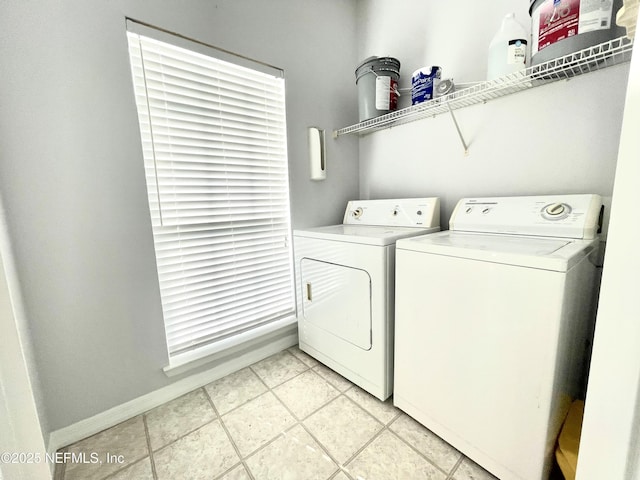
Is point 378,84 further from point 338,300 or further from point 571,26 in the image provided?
point 338,300

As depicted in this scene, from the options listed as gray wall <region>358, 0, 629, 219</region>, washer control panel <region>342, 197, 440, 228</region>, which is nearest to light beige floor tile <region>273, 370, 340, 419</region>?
washer control panel <region>342, 197, 440, 228</region>

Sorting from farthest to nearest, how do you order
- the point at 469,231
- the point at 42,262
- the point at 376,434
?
the point at 469,231 → the point at 376,434 → the point at 42,262

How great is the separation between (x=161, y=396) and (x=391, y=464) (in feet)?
4.25

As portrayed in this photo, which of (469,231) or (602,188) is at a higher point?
(602,188)

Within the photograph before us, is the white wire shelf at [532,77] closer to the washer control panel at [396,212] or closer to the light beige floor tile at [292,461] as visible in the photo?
the washer control panel at [396,212]

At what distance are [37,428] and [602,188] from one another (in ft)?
7.42

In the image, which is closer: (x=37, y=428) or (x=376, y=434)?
(x=37, y=428)

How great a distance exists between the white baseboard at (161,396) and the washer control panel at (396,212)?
1.04 meters

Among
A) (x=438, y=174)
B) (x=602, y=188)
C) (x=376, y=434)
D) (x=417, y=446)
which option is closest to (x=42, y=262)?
(x=376, y=434)

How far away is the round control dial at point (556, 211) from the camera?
116 centimetres

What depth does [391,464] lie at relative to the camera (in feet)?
3.70

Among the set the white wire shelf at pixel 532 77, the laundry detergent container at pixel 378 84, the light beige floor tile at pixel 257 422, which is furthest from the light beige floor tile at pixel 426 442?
the laundry detergent container at pixel 378 84

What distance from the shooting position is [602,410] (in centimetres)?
56

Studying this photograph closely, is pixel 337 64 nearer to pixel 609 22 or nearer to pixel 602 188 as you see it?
pixel 609 22
